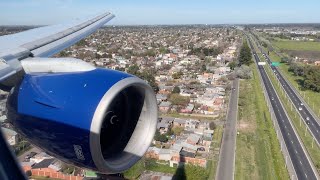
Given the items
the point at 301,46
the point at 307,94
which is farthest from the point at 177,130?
the point at 301,46

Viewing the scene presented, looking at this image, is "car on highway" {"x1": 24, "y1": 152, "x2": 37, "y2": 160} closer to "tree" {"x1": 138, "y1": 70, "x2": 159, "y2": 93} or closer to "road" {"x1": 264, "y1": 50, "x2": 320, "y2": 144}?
"road" {"x1": 264, "y1": 50, "x2": 320, "y2": 144}

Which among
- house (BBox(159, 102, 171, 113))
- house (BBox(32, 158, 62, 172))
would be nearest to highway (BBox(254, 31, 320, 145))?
house (BBox(159, 102, 171, 113))

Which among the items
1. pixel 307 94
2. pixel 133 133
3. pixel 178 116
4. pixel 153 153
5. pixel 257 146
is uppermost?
pixel 133 133

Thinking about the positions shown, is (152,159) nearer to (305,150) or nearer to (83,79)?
(305,150)

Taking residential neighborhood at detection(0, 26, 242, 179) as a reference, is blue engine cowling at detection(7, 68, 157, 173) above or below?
above

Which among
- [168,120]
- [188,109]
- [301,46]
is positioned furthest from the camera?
[301,46]

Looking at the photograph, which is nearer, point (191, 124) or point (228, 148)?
point (228, 148)

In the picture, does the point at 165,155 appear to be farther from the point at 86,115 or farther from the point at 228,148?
the point at 86,115

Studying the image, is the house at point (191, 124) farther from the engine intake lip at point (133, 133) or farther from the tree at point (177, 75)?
the engine intake lip at point (133, 133)
